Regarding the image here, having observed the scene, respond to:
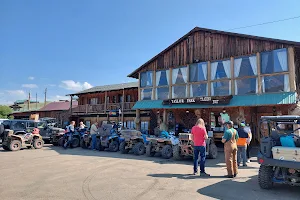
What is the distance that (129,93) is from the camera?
27.1m

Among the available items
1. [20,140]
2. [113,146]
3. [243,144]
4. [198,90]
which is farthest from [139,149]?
[20,140]

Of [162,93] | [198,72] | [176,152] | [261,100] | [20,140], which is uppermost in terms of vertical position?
[198,72]

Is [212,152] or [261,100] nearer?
[212,152]

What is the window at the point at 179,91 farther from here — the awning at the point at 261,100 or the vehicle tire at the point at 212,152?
the vehicle tire at the point at 212,152

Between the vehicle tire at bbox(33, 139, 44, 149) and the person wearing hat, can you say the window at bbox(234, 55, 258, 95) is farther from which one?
the vehicle tire at bbox(33, 139, 44, 149)

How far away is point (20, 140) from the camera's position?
14258mm

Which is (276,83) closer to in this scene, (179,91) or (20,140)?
(179,91)

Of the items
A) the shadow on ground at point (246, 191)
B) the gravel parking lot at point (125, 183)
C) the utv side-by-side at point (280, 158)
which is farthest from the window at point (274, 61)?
the shadow on ground at point (246, 191)

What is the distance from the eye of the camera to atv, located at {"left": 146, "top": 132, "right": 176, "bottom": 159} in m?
10.7

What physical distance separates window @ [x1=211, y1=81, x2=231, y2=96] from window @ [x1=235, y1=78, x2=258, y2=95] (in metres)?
0.52

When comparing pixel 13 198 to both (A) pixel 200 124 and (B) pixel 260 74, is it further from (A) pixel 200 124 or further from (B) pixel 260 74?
(B) pixel 260 74

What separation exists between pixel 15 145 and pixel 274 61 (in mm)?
15702

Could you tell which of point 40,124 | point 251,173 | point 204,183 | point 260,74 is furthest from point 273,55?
point 40,124

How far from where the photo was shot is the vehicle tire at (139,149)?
470 inches
